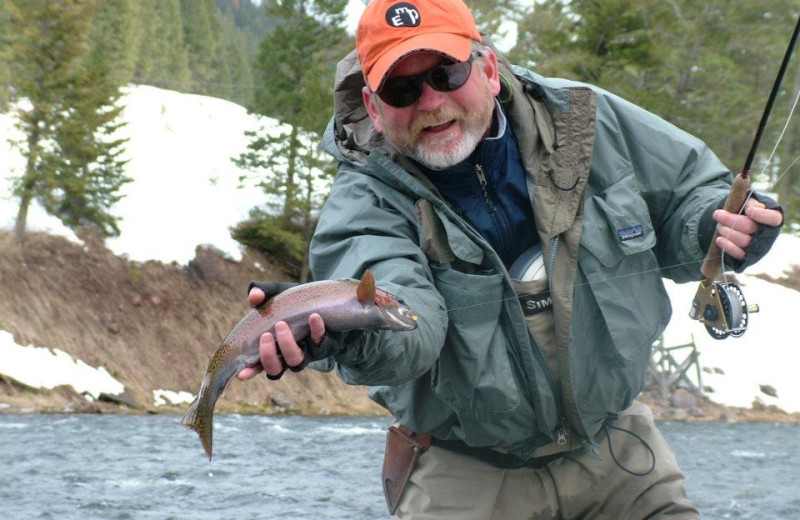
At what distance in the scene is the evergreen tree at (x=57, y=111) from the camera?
2494 cm

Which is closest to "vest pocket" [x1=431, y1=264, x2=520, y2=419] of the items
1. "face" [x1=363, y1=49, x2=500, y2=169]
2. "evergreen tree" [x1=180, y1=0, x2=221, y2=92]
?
"face" [x1=363, y1=49, x2=500, y2=169]

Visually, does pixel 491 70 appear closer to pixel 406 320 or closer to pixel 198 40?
pixel 406 320

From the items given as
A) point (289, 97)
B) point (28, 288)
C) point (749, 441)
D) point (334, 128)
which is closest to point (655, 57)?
point (289, 97)

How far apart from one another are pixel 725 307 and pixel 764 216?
51 centimetres

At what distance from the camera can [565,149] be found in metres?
3.77

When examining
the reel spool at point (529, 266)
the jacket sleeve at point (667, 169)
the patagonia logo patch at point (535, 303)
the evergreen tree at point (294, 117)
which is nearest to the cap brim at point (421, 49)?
the jacket sleeve at point (667, 169)

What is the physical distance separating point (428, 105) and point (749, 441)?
17.2 meters

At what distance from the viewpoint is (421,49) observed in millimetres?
3562

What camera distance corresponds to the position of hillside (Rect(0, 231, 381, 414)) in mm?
22281

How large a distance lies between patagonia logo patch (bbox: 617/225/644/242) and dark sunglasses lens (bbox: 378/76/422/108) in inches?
33.9

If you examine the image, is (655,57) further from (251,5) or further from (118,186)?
(251,5)

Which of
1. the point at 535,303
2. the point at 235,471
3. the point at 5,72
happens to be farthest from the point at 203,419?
the point at 5,72

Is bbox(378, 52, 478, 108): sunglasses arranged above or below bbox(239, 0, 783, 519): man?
above

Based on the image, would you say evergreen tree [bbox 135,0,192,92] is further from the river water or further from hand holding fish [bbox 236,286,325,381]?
hand holding fish [bbox 236,286,325,381]
